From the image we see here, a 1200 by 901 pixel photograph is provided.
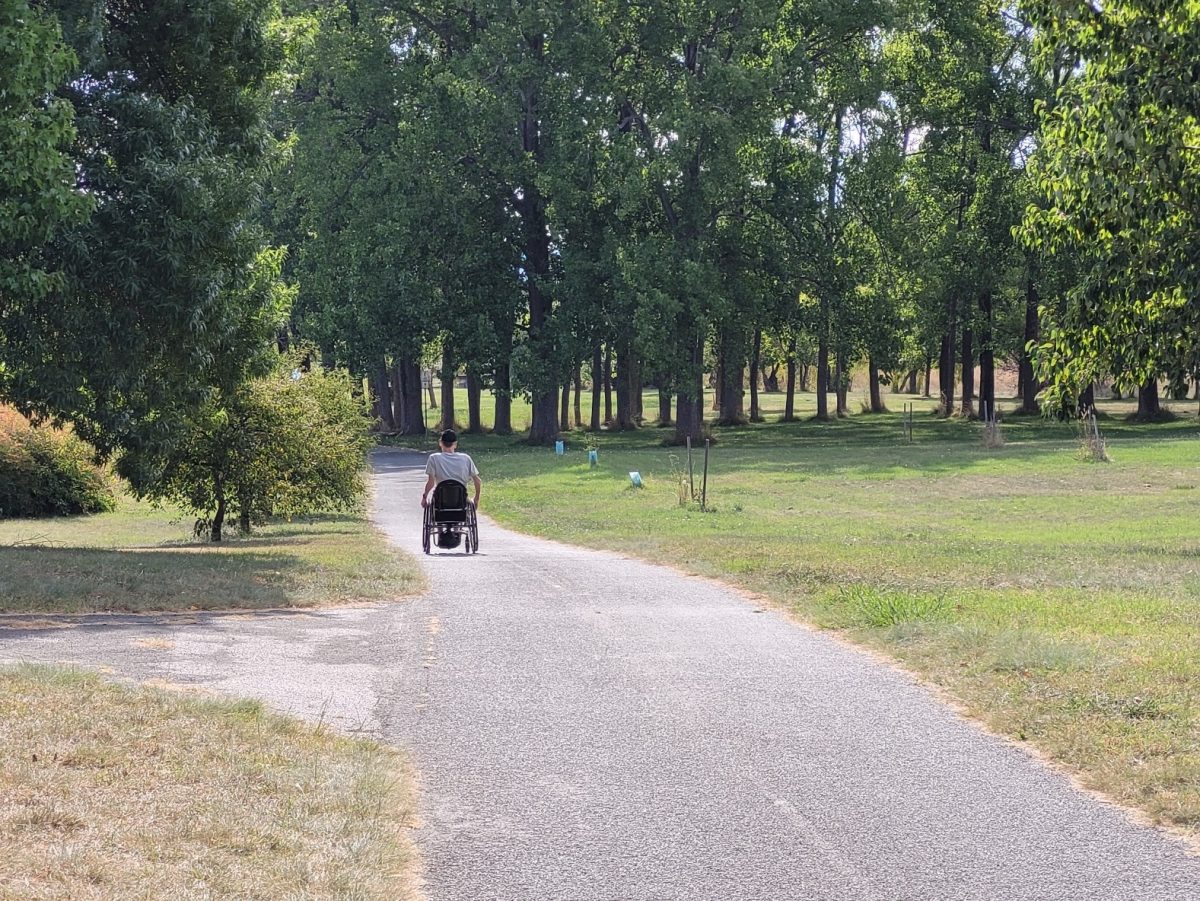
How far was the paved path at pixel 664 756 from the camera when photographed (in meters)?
6.14

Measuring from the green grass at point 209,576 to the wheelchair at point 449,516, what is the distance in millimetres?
678

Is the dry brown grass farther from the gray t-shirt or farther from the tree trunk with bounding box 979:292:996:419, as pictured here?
the tree trunk with bounding box 979:292:996:419

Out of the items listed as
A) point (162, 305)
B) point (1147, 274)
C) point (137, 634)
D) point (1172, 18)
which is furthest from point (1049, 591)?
point (162, 305)

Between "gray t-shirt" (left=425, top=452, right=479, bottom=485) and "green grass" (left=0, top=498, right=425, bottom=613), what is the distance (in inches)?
50.1

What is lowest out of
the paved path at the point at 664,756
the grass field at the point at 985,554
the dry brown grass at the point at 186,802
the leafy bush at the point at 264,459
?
the grass field at the point at 985,554

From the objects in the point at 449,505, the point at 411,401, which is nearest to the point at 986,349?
the point at 411,401

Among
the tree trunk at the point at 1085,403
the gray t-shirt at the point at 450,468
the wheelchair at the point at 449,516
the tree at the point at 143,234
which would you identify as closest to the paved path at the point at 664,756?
the gray t-shirt at the point at 450,468

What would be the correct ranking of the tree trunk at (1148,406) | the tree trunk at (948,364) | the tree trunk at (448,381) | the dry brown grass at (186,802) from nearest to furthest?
the dry brown grass at (186,802) → the tree trunk at (448,381) → the tree trunk at (1148,406) → the tree trunk at (948,364)

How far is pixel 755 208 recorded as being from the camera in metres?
A: 59.0

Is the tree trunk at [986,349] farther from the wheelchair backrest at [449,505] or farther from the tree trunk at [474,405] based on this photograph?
the wheelchair backrest at [449,505]

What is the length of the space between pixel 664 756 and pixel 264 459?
61.3 feet

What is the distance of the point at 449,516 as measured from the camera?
20.5 m

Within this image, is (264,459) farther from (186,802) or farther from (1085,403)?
(1085,403)

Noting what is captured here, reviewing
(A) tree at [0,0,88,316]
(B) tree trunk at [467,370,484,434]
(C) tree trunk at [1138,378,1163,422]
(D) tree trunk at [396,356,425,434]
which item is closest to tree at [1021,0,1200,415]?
(A) tree at [0,0,88,316]
